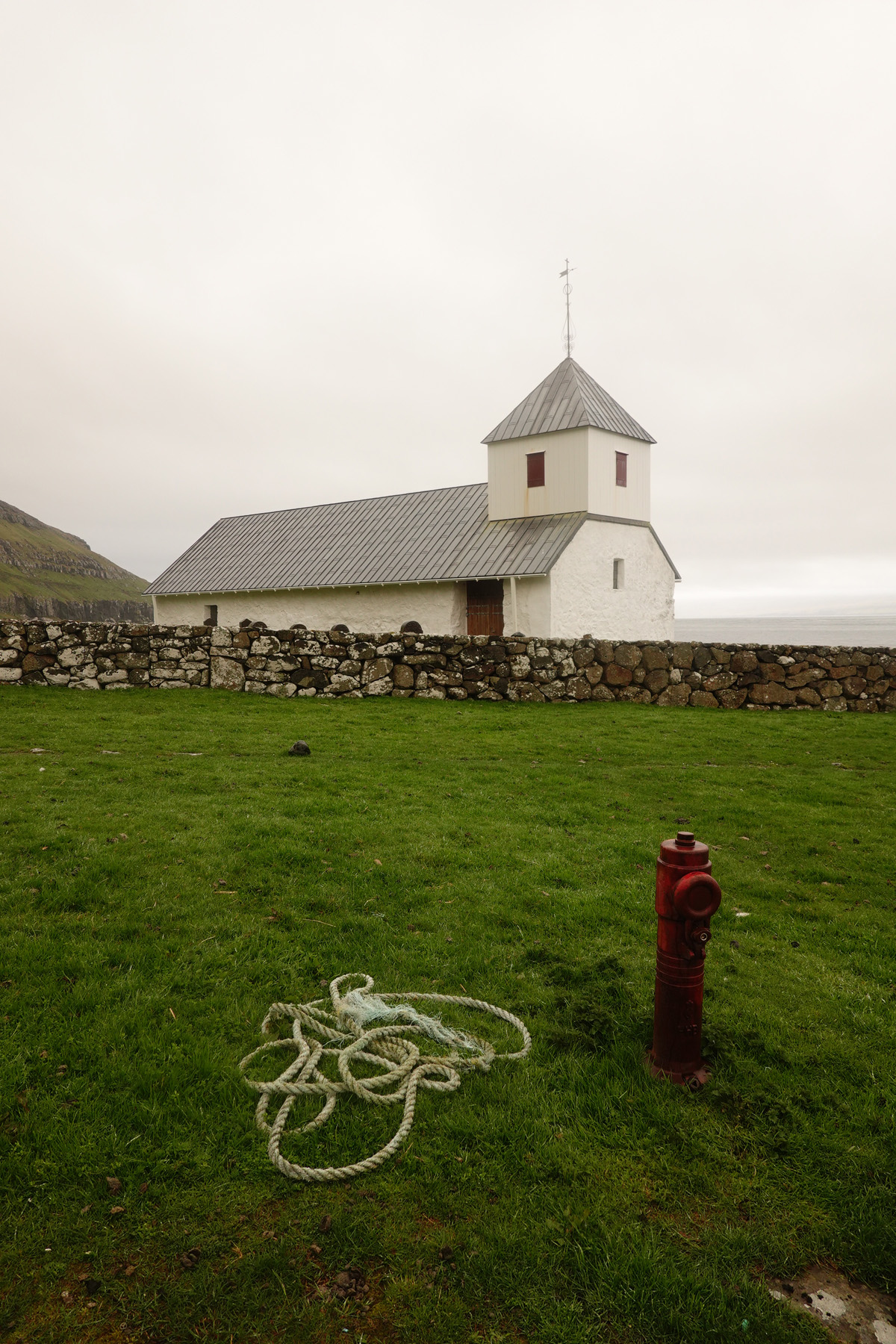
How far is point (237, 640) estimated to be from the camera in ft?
52.4

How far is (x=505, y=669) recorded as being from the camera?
15.7 meters

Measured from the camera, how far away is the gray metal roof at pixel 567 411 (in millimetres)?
27055

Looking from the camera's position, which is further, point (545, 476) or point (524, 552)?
point (545, 476)

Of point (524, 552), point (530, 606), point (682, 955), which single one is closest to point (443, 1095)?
point (682, 955)

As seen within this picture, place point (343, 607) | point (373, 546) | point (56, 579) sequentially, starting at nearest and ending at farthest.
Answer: point (343, 607), point (373, 546), point (56, 579)

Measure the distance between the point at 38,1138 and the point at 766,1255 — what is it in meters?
2.69

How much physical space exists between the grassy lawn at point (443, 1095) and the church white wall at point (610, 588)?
723 inches

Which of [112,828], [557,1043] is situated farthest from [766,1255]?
[112,828]

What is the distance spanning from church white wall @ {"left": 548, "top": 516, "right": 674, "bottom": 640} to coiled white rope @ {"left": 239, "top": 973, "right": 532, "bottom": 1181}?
850 inches

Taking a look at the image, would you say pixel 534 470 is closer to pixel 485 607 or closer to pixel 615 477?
pixel 615 477

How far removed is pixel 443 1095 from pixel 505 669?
12695 millimetres

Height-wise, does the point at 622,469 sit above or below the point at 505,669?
above

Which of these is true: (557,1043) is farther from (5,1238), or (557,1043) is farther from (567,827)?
(567,827)

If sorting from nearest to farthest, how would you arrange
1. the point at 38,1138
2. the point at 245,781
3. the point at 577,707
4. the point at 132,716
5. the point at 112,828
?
the point at 38,1138
the point at 112,828
the point at 245,781
the point at 132,716
the point at 577,707
